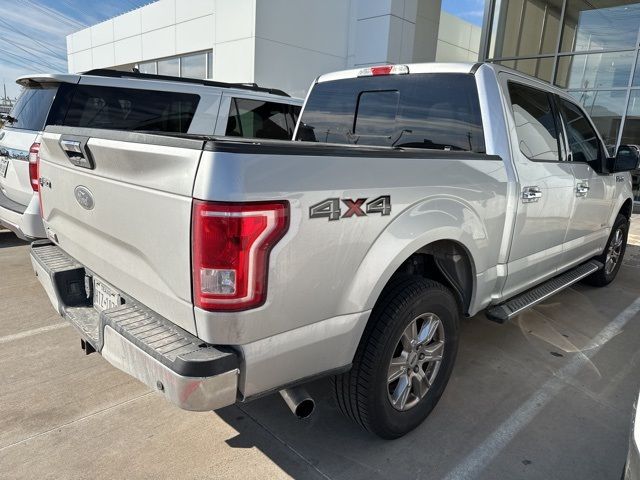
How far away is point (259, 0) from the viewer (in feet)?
37.0

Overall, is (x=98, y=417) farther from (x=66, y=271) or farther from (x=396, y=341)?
(x=396, y=341)

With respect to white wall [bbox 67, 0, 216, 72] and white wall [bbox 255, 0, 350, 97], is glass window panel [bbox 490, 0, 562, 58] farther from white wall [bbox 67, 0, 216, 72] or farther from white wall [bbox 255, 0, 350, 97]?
white wall [bbox 67, 0, 216, 72]

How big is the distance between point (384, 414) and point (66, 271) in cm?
187

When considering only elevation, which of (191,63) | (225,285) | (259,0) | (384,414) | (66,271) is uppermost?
(259,0)

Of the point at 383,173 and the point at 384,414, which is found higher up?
the point at 383,173

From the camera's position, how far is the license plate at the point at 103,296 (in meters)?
2.30

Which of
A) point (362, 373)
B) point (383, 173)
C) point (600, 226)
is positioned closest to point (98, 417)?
point (362, 373)

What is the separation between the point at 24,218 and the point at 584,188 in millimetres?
4969

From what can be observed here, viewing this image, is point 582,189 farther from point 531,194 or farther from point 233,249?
point 233,249

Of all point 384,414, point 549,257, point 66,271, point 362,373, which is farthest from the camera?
point 549,257

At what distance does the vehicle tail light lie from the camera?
3352mm

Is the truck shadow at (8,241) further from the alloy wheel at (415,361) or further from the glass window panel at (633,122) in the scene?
the glass window panel at (633,122)

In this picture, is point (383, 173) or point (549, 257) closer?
point (383, 173)

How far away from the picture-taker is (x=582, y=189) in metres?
3.92
